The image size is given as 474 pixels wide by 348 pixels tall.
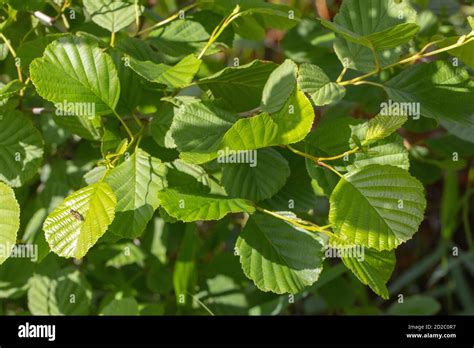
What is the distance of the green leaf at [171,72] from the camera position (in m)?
0.80

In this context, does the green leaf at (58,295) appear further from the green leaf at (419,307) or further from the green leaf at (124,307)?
the green leaf at (419,307)

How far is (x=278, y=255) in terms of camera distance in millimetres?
891

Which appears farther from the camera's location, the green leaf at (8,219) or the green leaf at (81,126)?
the green leaf at (81,126)

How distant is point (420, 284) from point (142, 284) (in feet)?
4.10

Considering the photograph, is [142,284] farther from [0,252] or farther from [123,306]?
[0,252]

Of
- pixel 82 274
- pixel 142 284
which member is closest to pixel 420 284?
pixel 142 284

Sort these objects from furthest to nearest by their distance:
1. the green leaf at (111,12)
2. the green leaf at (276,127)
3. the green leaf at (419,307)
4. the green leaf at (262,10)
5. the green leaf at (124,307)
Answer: the green leaf at (419,307), the green leaf at (124,307), the green leaf at (111,12), the green leaf at (262,10), the green leaf at (276,127)

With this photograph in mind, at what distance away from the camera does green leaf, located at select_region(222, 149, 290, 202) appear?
2.92 feet

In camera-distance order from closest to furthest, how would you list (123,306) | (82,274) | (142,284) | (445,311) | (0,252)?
(0,252)
(123,306)
(82,274)
(142,284)
(445,311)

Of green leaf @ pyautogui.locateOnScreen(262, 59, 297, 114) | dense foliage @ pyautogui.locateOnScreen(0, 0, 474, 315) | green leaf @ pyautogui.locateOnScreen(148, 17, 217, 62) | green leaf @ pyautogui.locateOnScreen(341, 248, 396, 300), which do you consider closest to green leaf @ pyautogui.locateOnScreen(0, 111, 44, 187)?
dense foliage @ pyautogui.locateOnScreen(0, 0, 474, 315)

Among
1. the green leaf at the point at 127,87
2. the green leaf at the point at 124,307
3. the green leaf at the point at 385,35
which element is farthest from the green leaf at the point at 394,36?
the green leaf at the point at 124,307

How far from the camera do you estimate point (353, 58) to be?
3.10 feet

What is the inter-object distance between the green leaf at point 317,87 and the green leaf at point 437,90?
0.09m
